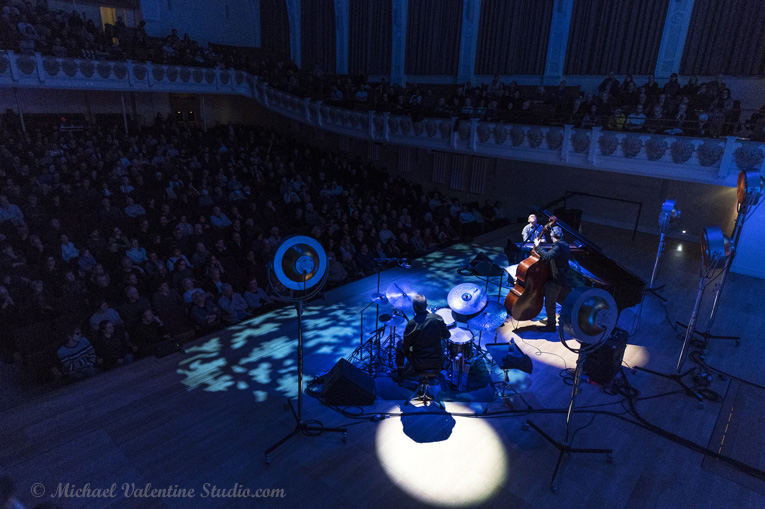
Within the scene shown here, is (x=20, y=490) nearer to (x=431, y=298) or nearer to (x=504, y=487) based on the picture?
(x=504, y=487)

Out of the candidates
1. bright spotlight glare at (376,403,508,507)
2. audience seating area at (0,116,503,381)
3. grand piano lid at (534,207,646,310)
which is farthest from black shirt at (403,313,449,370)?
grand piano lid at (534,207,646,310)

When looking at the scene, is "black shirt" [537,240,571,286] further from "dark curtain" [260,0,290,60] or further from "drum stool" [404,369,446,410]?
"dark curtain" [260,0,290,60]

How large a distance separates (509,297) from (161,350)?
4.98 metres

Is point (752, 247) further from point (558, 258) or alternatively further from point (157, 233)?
point (157, 233)

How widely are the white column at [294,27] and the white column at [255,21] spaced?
2.50 meters

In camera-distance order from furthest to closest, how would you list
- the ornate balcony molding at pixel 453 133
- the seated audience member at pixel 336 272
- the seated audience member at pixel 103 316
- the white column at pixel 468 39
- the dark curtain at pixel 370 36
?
the dark curtain at pixel 370 36
the white column at pixel 468 39
the ornate balcony molding at pixel 453 133
the seated audience member at pixel 336 272
the seated audience member at pixel 103 316

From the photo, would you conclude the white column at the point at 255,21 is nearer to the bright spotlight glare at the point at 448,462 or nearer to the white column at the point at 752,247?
the white column at the point at 752,247

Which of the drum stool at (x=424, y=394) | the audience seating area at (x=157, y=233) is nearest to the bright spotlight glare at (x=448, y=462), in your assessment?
the drum stool at (x=424, y=394)

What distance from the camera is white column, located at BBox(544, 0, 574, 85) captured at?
1419 centimetres

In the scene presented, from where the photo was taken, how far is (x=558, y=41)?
47.4ft

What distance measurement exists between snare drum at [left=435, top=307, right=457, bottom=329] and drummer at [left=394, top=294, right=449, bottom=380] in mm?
802

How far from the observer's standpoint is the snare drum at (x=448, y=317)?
566cm

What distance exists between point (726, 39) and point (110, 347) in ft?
48.8

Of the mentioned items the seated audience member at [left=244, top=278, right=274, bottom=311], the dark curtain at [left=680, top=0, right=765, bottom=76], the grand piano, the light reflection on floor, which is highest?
the dark curtain at [left=680, top=0, right=765, bottom=76]
